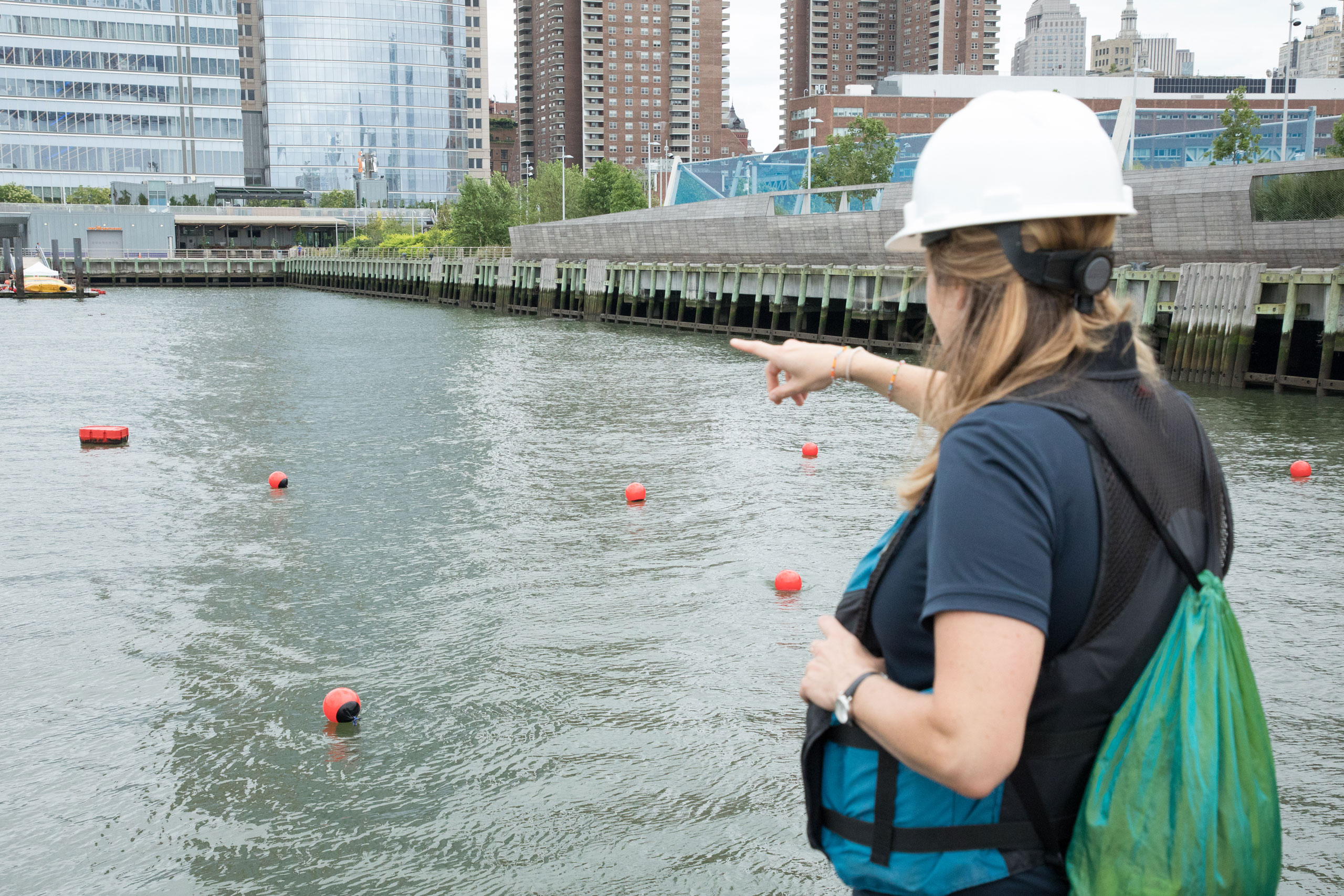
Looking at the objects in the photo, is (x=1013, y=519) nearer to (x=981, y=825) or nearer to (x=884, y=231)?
(x=981, y=825)

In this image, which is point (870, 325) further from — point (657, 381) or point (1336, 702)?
point (1336, 702)

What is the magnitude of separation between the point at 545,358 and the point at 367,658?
901 inches

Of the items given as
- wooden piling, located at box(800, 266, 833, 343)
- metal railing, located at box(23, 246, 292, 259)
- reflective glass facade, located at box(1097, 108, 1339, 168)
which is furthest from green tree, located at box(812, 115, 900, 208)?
metal railing, located at box(23, 246, 292, 259)

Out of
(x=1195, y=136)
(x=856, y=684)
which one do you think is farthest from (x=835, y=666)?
(x=1195, y=136)

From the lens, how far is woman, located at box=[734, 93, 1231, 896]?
1.61 m

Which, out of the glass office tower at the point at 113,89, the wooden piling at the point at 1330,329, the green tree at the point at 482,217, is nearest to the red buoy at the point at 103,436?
the wooden piling at the point at 1330,329

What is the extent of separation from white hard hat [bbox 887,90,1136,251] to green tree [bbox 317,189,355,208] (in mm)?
136932

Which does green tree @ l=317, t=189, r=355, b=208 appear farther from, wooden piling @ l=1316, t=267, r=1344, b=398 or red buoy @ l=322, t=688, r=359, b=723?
red buoy @ l=322, t=688, r=359, b=723

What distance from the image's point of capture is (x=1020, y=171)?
173 centimetres

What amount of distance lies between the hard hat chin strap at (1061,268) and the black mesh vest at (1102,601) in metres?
0.09

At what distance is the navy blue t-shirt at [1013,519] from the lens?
5.21ft

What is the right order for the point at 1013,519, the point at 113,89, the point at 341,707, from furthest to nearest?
the point at 113,89
the point at 341,707
the point at 1013,519

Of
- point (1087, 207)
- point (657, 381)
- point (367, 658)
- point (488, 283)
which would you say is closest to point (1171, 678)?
point (1087, 207)

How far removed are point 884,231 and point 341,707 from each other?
96.1 ft
